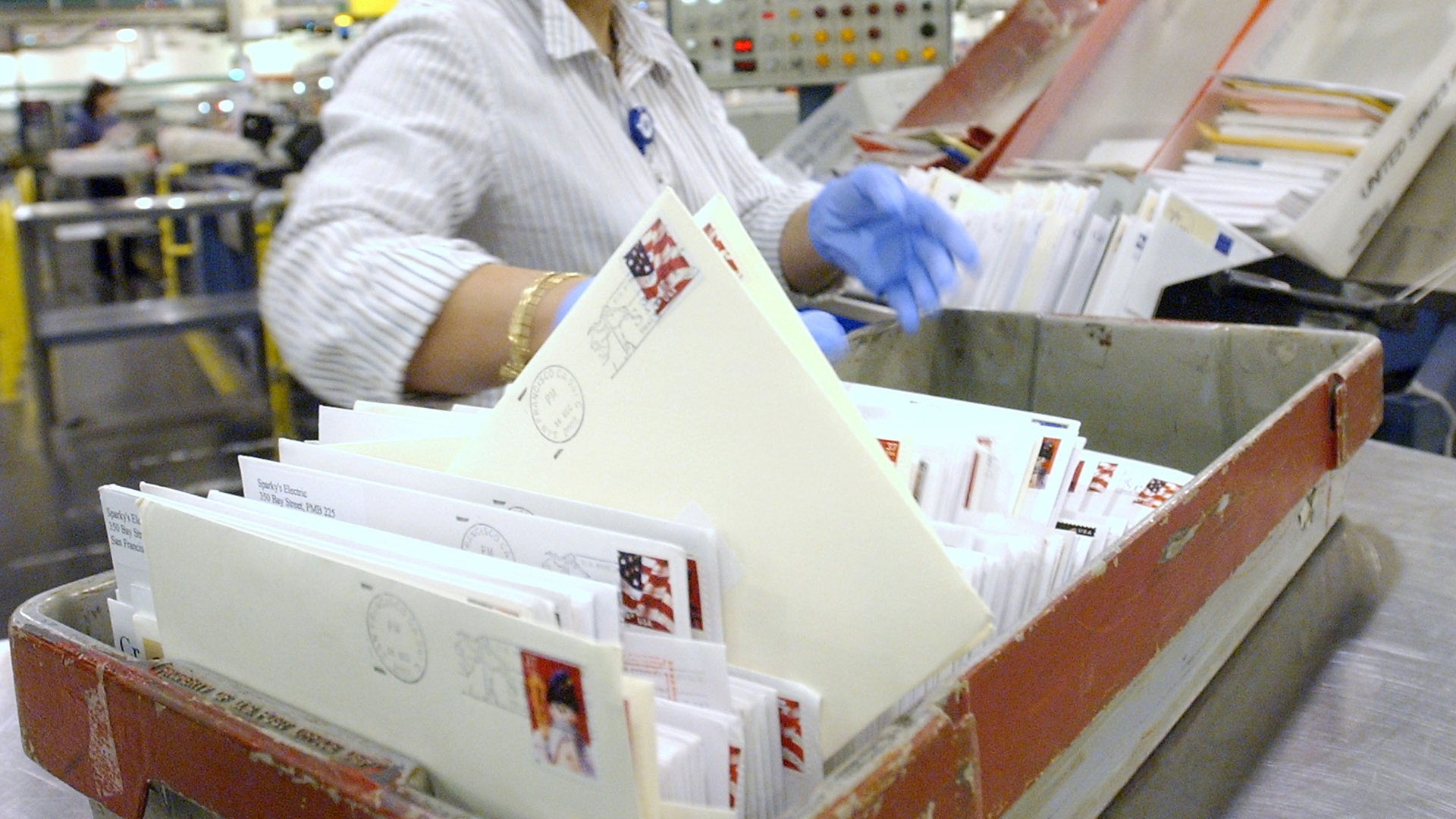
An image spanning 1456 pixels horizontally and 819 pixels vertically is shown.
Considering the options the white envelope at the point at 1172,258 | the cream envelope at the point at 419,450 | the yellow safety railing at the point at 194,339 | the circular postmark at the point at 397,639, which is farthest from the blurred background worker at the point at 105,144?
the circular postmark at the point at 397,639

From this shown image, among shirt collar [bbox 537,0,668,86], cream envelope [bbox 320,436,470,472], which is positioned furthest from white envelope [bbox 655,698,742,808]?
shirt collar [bbox 537,0,668,86]

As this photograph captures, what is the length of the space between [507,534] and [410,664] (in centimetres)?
11

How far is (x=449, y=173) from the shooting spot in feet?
4.31

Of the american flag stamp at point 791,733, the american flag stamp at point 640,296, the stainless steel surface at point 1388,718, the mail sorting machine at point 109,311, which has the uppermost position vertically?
the american flag stamp at point 640,296

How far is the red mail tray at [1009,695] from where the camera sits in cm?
52

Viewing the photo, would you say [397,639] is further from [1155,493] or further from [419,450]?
[1155,493]

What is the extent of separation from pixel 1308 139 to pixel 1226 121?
0.63ft

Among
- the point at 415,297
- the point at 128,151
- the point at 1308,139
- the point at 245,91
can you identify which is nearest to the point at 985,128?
the point at 1308,139

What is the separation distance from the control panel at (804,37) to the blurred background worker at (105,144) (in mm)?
5814

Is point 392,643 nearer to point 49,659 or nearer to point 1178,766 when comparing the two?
point 49,659

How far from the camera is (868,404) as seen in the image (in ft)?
3.25

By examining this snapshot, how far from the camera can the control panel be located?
11.7 ft

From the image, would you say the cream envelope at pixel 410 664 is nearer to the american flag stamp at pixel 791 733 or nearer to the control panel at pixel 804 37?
the american flag stamp at pixel 791 733

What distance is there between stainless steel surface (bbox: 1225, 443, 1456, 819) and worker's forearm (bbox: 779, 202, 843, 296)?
0.84 meters
